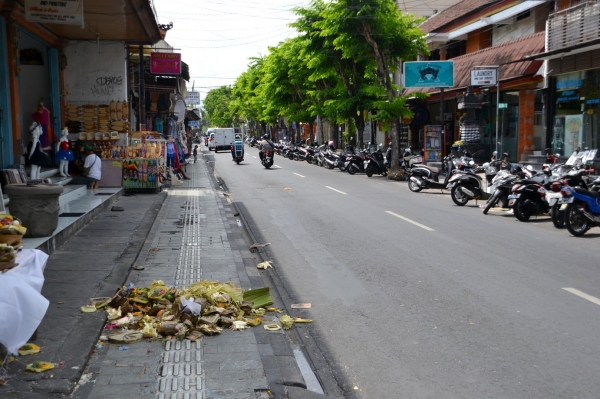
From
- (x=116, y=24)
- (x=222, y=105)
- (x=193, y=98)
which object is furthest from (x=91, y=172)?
(x=222, y=105)

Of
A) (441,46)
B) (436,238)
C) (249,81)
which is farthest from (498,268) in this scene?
(249,81)

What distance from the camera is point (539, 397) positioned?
466 centimetres

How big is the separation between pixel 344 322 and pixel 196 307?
5.09 ft

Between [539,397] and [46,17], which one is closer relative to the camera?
[539,397]

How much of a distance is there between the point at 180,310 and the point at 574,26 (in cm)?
1867

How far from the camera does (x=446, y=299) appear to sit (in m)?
7.32

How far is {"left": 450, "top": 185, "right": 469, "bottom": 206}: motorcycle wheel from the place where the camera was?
16641mm

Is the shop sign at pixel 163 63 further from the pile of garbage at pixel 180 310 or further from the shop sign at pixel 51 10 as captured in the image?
the pile of garbage at pixel 180 310

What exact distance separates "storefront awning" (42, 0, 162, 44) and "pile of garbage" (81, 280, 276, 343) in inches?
348

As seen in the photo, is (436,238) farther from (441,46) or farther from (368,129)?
(368,129)

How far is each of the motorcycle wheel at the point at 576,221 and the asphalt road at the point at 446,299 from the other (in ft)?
0.80

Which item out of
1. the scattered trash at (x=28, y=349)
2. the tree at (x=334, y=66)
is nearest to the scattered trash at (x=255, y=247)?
the scattered trash at (x=28, y=349)

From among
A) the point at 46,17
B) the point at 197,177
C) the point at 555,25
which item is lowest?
the point at 197,177

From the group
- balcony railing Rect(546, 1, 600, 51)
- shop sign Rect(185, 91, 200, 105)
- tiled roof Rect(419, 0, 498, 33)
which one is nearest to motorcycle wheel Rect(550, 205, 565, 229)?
balcony railing Rect(546, 1, 600, 51)
